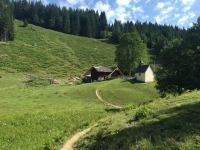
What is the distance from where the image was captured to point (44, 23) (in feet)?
509

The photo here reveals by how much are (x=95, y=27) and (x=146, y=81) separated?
112 meters

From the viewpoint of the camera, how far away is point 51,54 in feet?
333

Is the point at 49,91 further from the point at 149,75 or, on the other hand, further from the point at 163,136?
the point at 163,136

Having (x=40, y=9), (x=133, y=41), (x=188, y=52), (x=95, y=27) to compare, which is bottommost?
(x=188, y=52)

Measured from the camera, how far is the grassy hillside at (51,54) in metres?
80.9

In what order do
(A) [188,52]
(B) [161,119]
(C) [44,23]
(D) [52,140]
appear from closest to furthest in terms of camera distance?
(B) [161,119] → (D) [52,140] → (A) [188,52] → (C) [44,23]

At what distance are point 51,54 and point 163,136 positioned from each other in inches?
3865

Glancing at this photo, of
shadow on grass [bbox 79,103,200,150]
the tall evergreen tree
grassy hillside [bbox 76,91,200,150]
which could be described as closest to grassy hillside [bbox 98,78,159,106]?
the tall evergreen tree

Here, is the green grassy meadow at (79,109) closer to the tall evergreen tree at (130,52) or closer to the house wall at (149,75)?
the house wall at (149,75)

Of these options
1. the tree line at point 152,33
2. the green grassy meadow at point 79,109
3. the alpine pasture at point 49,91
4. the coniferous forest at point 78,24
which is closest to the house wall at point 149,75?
the green grassy meadow at point 79,109

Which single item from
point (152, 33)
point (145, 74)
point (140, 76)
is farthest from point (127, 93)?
point (152, 33)

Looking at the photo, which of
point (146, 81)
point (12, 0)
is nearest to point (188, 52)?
point (146, 81)

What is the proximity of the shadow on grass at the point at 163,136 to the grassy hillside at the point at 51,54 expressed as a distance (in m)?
67.7

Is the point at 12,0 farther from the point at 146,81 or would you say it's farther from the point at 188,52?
the point at 188,52
